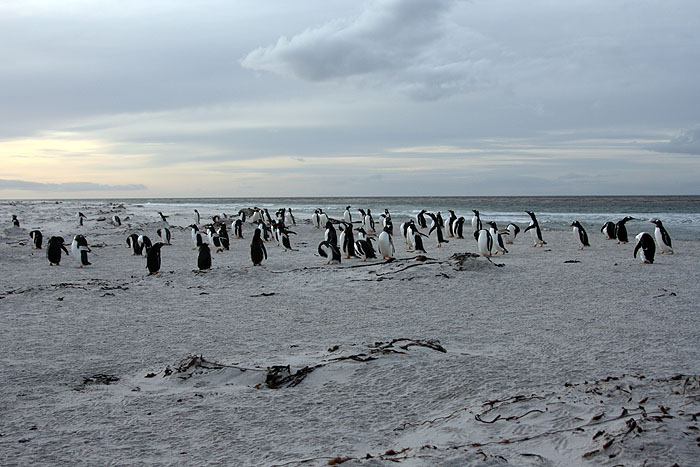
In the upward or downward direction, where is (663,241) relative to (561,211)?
downward

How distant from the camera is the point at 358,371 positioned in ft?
15.1

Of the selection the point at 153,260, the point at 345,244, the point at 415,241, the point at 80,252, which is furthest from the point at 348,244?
the point at 80,252

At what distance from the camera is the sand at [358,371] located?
318 cm

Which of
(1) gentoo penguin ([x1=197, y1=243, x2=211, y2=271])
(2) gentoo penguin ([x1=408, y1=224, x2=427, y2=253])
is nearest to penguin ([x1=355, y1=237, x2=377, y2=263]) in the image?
(2) gentoo penguin ([x1=408, y1=224, x2=427, y2=253])

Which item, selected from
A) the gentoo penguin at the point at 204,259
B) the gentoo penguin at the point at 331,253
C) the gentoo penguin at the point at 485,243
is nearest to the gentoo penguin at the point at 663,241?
the gentoo penguin at the point at 485,243

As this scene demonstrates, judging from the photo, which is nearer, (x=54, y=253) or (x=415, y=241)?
(x=54, y=253)

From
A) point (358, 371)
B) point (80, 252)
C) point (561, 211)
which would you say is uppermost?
point (561, 211)

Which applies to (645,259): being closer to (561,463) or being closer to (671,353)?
(671,353)

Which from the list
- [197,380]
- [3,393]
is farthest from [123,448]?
[3,393]

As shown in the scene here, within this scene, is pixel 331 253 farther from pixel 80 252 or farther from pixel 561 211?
pixel 561 211

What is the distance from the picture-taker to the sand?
3.18 metres

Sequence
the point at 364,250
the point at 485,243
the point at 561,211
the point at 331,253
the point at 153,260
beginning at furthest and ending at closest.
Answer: the point at 561,211, the point at 485,243, the point at 364,250, the point at 331,253, the point at 153,260

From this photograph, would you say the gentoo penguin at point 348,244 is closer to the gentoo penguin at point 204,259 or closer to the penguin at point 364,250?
the penguin at point 364,250

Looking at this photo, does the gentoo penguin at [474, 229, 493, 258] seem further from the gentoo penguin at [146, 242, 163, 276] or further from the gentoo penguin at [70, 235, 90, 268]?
the gentoo penguin at [70, 235, 90, 268]
